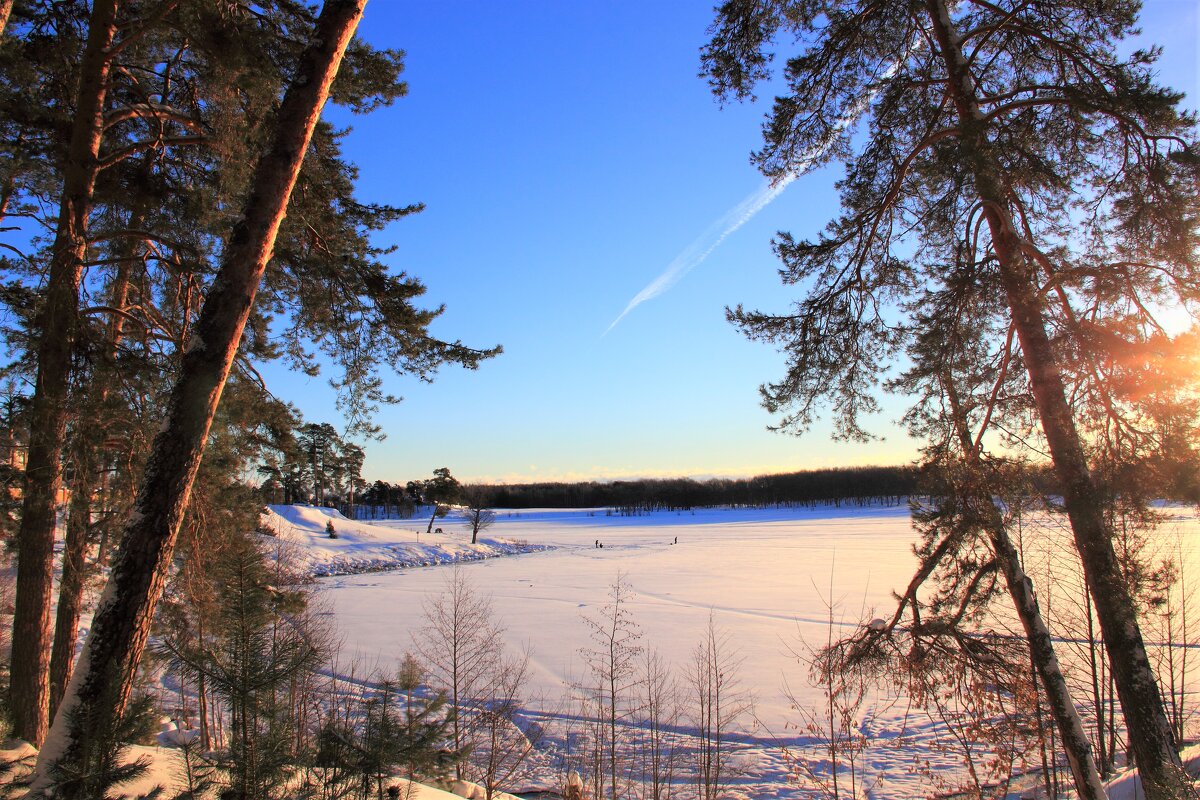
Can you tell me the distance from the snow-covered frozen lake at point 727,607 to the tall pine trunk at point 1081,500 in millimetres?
708

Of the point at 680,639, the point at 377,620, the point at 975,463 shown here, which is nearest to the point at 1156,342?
the point at 975,463

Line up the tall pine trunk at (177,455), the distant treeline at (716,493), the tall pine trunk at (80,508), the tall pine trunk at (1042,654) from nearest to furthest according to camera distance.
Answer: the tall pine trunk at (177,455)
the tall pine trunk at (1042,654)
the tall pine trunk at (80,508)
the distant treeline at (716,493)

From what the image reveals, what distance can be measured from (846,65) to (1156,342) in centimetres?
379

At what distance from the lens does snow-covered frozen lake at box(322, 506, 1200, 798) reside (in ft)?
33.8

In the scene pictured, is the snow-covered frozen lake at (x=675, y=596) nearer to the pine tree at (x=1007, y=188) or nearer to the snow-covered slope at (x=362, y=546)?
the snow-covered slope at (x=362, y=546)

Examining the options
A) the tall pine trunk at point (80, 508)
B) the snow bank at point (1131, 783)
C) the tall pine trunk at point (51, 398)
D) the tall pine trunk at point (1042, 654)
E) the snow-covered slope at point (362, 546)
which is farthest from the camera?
the snow-covered slope at point (362, 546)

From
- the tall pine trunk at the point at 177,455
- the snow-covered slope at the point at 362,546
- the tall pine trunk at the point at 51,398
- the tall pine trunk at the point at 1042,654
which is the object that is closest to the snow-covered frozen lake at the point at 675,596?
the snow-covered slope at the point at 362,546

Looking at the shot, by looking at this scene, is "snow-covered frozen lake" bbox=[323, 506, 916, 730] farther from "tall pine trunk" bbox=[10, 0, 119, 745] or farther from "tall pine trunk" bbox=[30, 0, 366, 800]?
"tall pine trunk" bbox=[30, 0, 366, 800]

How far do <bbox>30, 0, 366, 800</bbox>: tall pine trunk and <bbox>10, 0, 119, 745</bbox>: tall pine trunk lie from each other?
9.42ft

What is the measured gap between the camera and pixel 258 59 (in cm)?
503

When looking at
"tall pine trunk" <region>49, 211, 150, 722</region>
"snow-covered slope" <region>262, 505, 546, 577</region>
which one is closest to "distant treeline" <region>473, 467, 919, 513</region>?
"snow-covered slope" <region>262, 505, 546, 577</region>

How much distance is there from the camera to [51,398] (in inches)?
204

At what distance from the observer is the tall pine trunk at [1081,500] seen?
482 centimetres

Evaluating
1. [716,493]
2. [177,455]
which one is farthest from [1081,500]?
[716,493]
